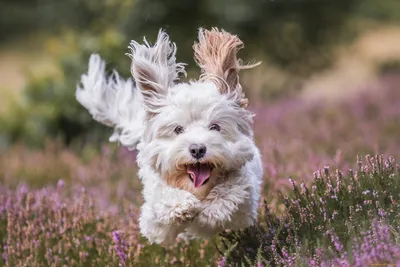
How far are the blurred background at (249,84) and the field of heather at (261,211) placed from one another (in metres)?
0.07

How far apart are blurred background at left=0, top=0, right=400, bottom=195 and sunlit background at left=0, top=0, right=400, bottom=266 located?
0.02m

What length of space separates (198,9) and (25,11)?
96.3 ft

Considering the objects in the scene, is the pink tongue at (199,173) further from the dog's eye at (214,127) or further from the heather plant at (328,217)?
Result: the heather plant at (328,217)

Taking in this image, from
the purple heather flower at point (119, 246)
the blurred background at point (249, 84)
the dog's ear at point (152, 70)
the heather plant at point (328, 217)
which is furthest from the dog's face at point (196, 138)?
the blurred background at point (249, 84)

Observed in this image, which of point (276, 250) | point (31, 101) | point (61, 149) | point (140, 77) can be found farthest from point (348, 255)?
point (31, 101)

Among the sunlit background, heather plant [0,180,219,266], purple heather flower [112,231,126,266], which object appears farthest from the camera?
the sunlit background

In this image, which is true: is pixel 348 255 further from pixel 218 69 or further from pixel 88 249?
pixel 88 249

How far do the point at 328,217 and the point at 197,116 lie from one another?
3.45 ft

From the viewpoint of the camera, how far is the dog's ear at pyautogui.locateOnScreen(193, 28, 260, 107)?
16.2 feet

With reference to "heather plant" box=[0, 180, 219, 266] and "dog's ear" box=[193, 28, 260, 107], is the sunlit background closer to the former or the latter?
"heather plant" box=[0, 180, 219, 266]

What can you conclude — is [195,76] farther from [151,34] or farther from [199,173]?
[199,173]

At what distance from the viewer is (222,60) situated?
4973 millimetres

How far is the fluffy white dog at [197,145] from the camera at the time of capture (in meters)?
4.62

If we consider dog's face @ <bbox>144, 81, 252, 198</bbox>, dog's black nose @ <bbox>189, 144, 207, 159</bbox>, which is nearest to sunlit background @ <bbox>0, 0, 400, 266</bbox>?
dog's face @ <bbox>144, 81, 252, 198</bbox>
